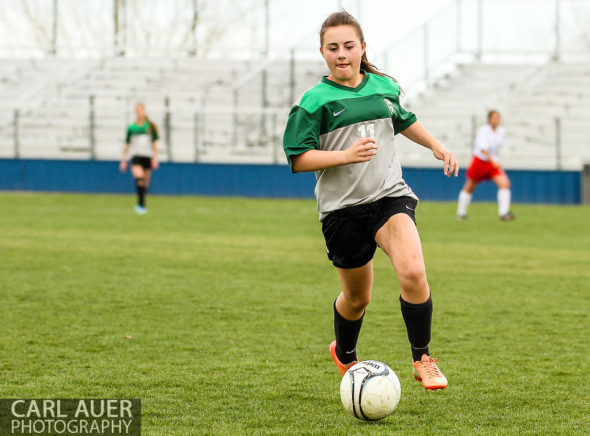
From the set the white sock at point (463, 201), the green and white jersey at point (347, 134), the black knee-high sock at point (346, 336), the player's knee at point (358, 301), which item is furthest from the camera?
the white sock at point (463, 201)

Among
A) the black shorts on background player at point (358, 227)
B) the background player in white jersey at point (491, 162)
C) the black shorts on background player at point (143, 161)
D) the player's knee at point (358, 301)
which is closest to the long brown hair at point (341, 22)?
the black shorts on background player at point (358, 227)

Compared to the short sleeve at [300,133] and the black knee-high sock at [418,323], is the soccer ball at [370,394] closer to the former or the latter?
the black knee-high sock at [418,323]

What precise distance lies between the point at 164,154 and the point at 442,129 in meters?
7.69

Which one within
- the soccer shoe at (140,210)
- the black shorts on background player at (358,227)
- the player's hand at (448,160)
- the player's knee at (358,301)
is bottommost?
the player's knee at (358,301)

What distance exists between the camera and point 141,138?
19328 millimetres

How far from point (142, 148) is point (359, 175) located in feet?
49.1

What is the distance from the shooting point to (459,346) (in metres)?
6.44

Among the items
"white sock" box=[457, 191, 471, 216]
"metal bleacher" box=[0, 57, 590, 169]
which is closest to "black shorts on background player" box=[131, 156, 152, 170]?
"white sock" box=[457, 191, 471, 216]

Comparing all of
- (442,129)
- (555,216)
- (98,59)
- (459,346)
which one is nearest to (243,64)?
(98,59)

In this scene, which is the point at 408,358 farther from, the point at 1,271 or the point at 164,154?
the point at 164,154

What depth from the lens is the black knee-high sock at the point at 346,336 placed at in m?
5.38

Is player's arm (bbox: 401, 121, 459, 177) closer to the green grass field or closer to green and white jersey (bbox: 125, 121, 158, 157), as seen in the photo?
the green grass field

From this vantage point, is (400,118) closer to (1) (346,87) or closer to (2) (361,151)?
(1) (346,87)

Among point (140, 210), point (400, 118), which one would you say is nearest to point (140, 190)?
point (140, 210)
